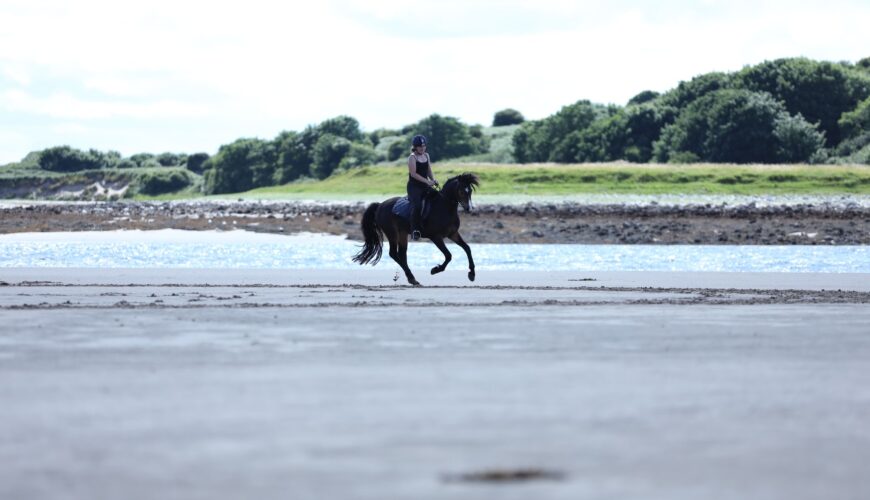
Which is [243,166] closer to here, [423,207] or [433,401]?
[423,207]

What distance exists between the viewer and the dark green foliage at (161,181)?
130 meters

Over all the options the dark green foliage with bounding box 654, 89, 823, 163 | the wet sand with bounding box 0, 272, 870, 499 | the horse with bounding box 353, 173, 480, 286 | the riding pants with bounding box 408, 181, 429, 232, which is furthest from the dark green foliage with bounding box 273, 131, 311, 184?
the wet sand with bounding box 0, 272, 870, 499

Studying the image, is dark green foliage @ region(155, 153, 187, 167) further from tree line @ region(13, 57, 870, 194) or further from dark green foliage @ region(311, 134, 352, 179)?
dark green foliage @ region(311, 134, 352, 179)


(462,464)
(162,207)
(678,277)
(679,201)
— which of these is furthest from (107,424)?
(679,201)

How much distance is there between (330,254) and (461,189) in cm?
1060

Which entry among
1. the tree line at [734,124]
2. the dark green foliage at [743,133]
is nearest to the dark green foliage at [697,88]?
the tree line at [734,124]

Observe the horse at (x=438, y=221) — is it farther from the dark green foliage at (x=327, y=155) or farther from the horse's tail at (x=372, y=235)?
the dark green foliage at (x=327, y=155)

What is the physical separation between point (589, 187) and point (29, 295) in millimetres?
56673

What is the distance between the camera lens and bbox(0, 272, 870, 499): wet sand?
6.29 meters

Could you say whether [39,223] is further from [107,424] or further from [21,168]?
[21,168]

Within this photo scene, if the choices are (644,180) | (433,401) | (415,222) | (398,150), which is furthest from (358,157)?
(433,401)

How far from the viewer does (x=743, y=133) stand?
97.9 m

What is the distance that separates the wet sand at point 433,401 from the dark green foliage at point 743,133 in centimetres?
8250

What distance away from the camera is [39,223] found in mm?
43406
